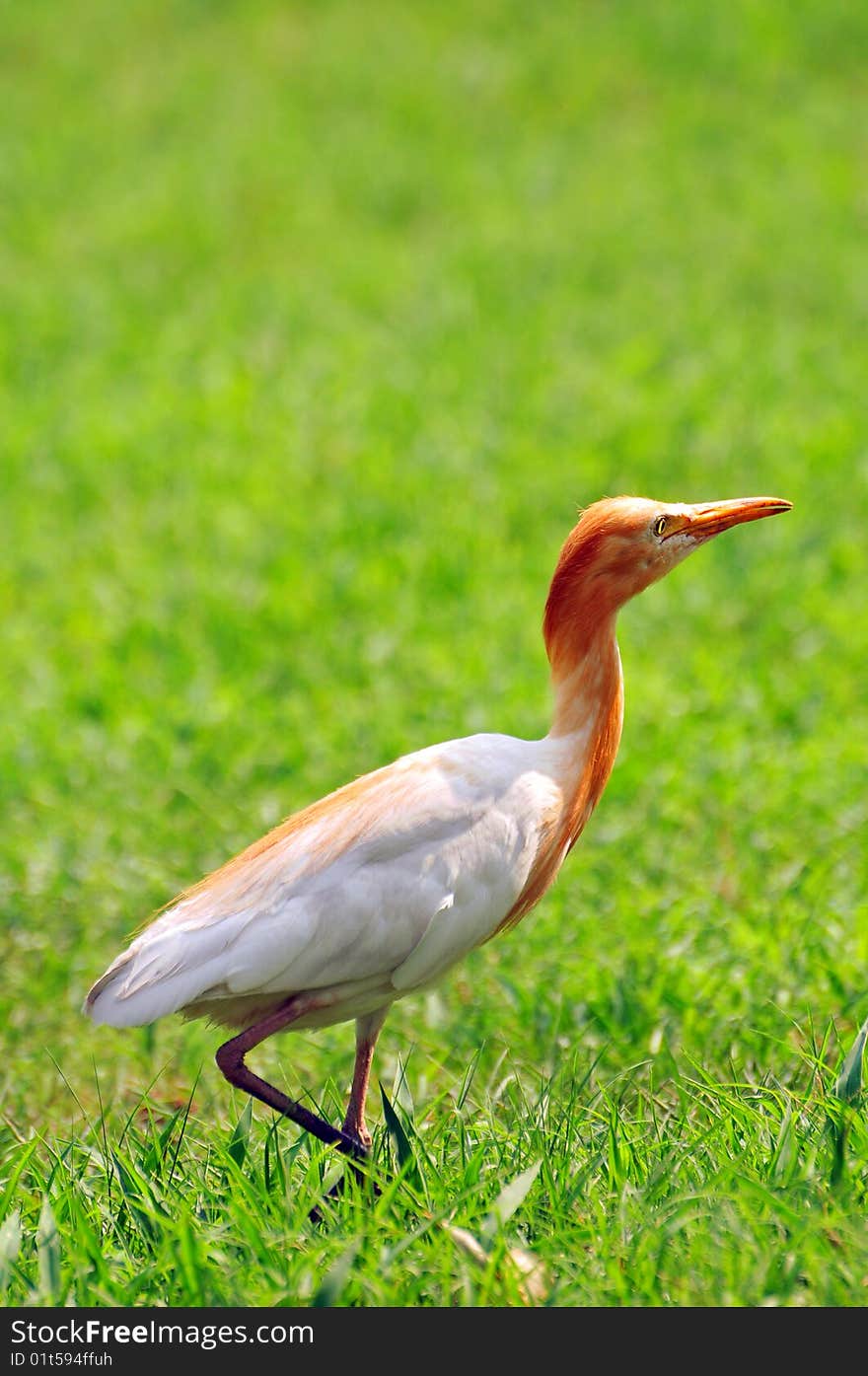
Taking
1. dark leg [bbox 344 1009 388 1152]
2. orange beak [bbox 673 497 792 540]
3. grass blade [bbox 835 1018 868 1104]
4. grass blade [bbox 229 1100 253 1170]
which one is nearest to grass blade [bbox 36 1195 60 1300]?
grass blade [bbox 229 1100 253 1170]

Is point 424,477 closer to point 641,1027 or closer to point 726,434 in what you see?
point 726,434

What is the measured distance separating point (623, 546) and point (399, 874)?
32.8 inches

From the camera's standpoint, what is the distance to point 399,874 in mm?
3221

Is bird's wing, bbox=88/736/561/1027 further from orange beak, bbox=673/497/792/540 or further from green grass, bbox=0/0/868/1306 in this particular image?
orange beak, bbox=673/497/792/540

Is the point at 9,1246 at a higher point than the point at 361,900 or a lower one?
lower

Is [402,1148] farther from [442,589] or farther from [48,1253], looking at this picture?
[442,589]

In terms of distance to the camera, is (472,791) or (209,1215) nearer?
(209,1215)

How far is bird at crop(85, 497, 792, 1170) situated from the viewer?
10.4 ft

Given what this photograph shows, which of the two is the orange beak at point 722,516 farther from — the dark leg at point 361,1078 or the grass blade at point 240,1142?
the grass blade at point 240,1142

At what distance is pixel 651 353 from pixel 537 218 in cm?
277

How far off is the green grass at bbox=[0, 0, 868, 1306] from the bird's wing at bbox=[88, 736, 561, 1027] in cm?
33

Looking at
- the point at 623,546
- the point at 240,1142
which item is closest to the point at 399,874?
the point at 240,1142

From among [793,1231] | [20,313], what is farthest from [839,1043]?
[20,313]
